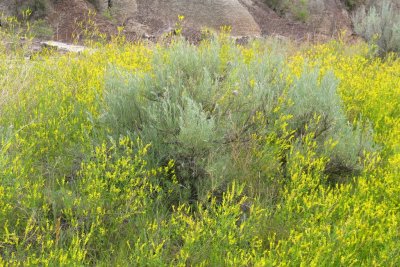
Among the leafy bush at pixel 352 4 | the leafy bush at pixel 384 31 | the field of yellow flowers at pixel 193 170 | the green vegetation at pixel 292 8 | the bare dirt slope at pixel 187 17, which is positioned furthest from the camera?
the leafy bush at pixel 352 4

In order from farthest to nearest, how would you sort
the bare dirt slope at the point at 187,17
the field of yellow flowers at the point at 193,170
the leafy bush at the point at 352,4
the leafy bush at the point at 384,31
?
the leafy bush at the point at 352,4 < the bare dirt slope at the point at 187,17 < the leafy bush at the point at 384,31 < the field of yellow flowers at the point at 193,170

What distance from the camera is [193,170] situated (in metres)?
3.22

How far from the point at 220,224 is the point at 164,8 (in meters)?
10.8

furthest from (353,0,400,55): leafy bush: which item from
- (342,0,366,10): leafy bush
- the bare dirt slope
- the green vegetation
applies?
(342,0,366,10): leafy bush

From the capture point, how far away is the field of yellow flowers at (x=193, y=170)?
2.52 meters

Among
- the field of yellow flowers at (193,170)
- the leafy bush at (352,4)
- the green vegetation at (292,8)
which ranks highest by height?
the leafy bush at (352,4)

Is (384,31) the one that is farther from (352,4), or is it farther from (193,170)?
(352,4)

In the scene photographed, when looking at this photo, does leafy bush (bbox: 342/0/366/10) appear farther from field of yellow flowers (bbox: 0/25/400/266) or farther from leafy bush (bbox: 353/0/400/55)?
field of yellow flowers (bbox: 0/25/400/266)

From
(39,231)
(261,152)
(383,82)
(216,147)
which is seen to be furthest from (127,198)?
(383,82)

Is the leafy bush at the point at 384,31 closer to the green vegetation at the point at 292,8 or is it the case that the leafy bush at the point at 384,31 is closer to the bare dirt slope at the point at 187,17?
the bare dirt slope at the point at 187,17

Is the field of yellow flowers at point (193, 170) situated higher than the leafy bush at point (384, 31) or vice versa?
the leafy bush at point (384, 31)

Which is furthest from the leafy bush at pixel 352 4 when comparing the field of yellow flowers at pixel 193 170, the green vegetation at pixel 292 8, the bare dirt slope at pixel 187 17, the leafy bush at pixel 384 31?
the field of yellow flowers at pixel 193 170

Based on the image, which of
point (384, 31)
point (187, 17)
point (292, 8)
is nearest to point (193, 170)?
point (384, 31)

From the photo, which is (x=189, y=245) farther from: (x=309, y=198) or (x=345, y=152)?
(x=345, y=152)
